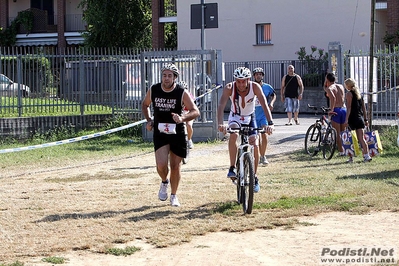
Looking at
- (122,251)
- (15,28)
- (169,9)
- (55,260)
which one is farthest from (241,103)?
(15,28)

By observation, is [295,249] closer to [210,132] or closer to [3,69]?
[210,132]

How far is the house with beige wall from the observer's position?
110 ft

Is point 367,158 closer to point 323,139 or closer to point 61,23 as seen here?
point 323,139

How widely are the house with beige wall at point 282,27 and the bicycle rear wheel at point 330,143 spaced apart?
1794 centimetres

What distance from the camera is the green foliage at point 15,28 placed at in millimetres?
47875

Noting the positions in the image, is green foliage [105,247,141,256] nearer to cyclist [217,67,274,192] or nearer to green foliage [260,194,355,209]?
green foliage [260,194,355,209]

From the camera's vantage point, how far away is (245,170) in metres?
9.73

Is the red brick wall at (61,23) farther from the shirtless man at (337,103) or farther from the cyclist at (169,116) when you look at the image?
the cyclist at (169,116)

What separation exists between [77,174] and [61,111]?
7.11 meters

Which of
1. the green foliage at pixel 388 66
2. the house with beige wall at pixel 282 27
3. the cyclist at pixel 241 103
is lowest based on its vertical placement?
the cyclist at pixel 241 103

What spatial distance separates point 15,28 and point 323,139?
1406 inches

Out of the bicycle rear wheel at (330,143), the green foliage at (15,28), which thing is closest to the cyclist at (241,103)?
the bicycle rear wheel at (330,143)

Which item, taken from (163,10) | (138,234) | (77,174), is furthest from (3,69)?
(163,10)

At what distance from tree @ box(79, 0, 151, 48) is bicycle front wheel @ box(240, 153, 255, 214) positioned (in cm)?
3181
